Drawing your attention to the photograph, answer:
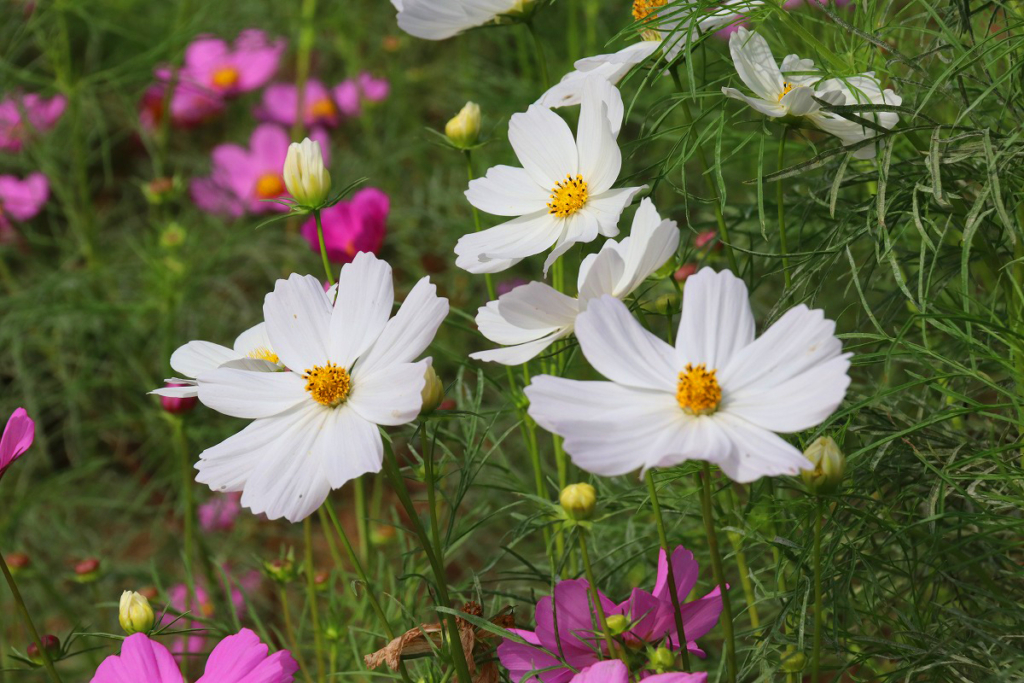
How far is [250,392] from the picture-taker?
533mm

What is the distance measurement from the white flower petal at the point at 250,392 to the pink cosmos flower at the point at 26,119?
1.09 metres

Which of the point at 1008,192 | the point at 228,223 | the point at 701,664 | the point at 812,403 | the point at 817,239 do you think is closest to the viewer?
the point at 812,403

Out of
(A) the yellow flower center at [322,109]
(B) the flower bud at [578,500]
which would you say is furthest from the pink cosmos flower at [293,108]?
(B) the flower bud at [578,500]

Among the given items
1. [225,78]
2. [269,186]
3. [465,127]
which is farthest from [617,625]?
[225,78]

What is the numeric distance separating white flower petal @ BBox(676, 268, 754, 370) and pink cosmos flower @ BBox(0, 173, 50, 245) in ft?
4.65

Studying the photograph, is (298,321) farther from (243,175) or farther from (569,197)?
(243,175)

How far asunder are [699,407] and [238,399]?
24 centimetres

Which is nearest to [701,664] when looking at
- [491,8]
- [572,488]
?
Answer: [572,488]

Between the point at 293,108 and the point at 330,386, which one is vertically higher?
the point at 330,386

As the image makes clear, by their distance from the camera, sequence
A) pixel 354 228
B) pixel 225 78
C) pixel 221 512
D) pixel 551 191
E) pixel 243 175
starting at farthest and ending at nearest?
1. pixel 225 78
2. pixel 243 175
3. pixel 221 512
4. pixel 354 228
5. pixel 551 191

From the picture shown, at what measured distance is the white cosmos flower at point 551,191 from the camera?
1.88ft

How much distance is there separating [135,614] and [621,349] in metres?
0.36

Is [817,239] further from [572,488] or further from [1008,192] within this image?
[572,488]

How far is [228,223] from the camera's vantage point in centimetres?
188
